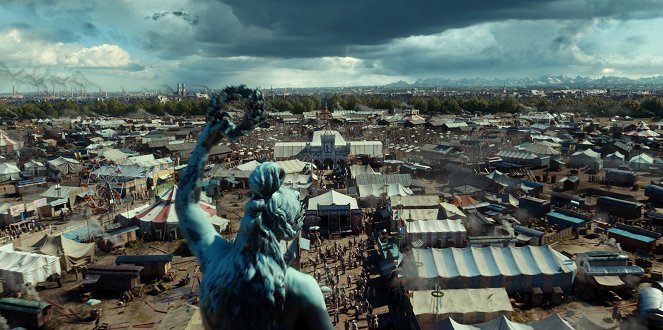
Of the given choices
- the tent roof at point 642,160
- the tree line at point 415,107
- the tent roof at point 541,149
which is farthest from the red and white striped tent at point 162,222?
the tree line at point 415,107

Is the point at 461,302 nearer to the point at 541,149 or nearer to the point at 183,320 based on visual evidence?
the point at 183,320

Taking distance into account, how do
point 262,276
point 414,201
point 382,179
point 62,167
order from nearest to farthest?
point 262,276, point 414,201, point 382,179, point 62,167

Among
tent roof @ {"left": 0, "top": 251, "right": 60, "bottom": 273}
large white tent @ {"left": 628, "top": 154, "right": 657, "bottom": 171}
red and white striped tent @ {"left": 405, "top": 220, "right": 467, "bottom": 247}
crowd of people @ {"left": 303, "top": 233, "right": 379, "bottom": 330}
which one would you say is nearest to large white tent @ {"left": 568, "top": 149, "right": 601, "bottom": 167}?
large white tent @ {"left": 628, "top": 154, "right": 657, "bottom": 171}

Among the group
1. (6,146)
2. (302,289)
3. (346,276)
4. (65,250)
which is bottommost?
(346,276)

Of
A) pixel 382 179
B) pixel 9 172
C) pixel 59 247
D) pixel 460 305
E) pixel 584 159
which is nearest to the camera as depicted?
pixel 460 305

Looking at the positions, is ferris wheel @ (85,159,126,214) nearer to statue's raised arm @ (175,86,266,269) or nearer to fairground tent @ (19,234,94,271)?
fairground tent @ (19,234,94,271)

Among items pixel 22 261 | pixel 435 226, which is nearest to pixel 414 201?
pixel 435 226

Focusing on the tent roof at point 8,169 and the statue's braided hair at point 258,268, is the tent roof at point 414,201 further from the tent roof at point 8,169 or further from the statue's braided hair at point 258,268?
the tent roof at point 8,169

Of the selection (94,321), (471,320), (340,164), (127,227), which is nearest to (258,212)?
(471,320)
